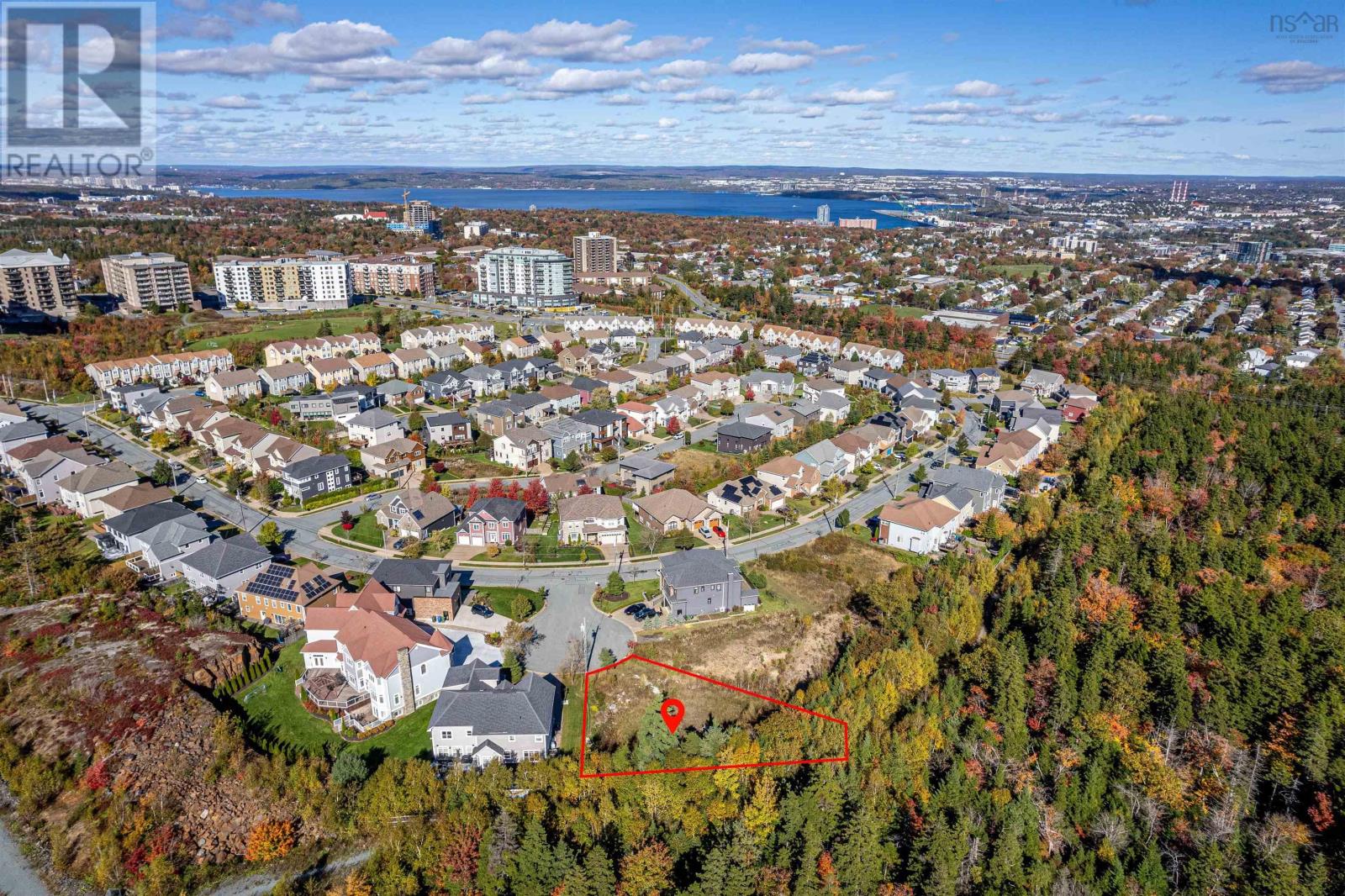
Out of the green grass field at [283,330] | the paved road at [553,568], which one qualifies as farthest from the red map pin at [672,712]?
the green grass field at [283,330]

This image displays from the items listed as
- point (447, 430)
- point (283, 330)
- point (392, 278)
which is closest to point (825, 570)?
point (447, 430)

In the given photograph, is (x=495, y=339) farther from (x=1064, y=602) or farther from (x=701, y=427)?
(x=1064, y=602)

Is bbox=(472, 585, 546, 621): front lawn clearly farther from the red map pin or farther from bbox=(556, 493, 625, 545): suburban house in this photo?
the red map pin

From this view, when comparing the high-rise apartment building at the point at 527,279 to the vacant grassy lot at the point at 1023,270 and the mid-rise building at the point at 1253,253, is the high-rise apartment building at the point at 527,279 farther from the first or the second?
the mid-rise building at the point at 1253,253

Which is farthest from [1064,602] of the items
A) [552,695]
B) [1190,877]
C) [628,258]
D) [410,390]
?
[628,258]

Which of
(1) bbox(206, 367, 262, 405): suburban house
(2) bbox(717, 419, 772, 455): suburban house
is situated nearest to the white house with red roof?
(2) bbox(717, 419, 772, 455): suburban house

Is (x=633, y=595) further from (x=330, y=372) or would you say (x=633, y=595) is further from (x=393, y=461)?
(x=330, y=372)
